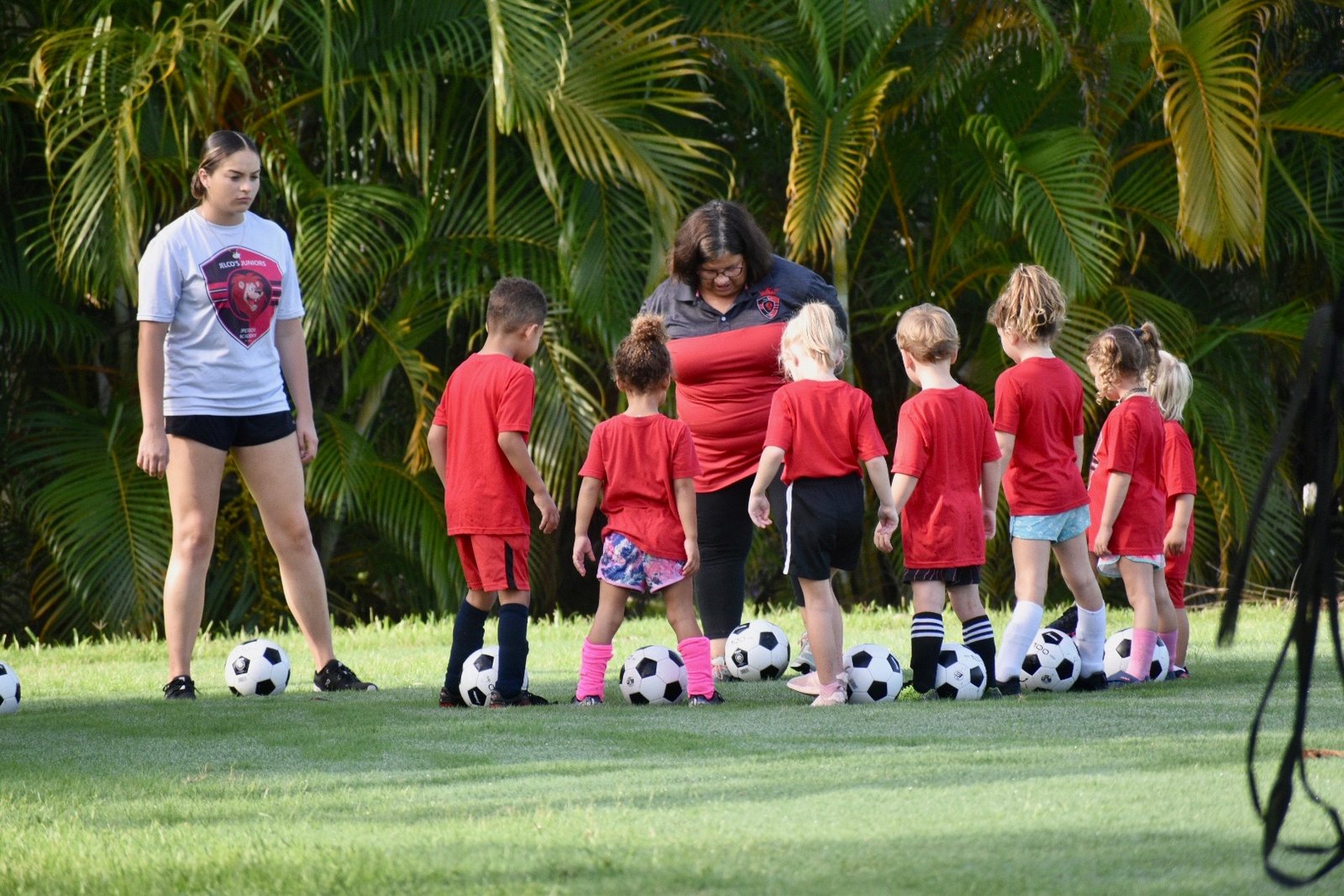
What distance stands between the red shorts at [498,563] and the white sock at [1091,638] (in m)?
2.14

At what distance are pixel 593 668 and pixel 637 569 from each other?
1.42 feet

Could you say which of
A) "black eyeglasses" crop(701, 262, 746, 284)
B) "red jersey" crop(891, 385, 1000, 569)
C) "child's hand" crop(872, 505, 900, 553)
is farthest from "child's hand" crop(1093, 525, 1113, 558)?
"black eyeglasses" crop(701, 262, 746, 284)

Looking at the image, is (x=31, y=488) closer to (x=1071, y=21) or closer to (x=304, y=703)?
(x=304, y=703)

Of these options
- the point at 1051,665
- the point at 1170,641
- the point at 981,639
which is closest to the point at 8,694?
the point at 981,639

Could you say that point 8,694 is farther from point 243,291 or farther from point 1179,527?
point 1179,527

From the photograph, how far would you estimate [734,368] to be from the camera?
6.52m

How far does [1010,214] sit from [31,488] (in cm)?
736

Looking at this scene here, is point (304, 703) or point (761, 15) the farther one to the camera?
point (761, 15)

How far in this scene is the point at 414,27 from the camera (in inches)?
453

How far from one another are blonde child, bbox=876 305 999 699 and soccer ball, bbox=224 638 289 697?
8.01ft

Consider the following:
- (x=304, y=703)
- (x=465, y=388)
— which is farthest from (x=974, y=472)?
(x=304, y=703)

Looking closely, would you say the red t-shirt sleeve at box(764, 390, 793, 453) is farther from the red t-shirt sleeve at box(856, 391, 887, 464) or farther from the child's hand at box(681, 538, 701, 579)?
the child's hand at box(681, 538, 701, 579)

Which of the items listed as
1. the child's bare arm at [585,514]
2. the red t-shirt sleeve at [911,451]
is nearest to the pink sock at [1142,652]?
the red t-shirt sleeve at [911,451]

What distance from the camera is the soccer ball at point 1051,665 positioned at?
6.12 metres
